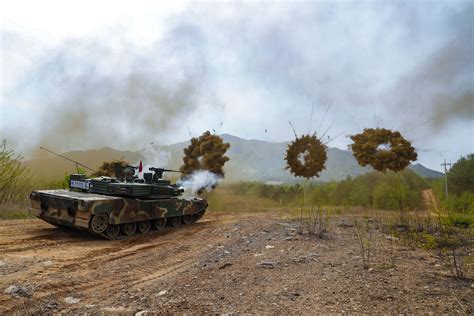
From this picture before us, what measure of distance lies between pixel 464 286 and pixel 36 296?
18.8 ft

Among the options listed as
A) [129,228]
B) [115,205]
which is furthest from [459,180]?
[115,205]

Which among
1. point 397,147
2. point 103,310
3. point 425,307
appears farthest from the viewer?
point 397,147

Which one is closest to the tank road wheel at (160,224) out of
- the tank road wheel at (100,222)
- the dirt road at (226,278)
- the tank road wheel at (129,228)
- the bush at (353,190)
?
the tank road wheel at (129,228)

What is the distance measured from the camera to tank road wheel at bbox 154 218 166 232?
12.4 meters

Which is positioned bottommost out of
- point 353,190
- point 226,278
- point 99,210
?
→ point 226,278

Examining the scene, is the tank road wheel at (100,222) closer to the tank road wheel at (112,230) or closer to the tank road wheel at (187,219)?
the tank road wheel at (112,230)

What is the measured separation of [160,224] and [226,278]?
6963 millimetres

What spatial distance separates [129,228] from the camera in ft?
37.8

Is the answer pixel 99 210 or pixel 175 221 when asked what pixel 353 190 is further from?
pixel 99 210

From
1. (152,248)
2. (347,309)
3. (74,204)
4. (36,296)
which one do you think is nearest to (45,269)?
(36,296)

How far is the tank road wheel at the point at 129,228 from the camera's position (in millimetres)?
11375

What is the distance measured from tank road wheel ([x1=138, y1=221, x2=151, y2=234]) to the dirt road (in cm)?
200

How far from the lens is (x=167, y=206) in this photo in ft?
41.2

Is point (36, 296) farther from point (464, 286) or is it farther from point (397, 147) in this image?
point (397, 147)
